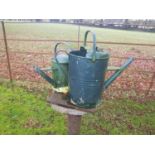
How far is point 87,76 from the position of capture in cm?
167

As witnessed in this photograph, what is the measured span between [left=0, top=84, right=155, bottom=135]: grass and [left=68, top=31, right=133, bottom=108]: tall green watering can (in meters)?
0.90

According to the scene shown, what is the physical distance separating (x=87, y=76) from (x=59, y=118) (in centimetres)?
131

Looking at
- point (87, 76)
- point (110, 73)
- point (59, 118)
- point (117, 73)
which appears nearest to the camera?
point (87, 76)

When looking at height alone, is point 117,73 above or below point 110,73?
above

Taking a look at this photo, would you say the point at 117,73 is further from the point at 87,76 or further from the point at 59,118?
the point at 59,118

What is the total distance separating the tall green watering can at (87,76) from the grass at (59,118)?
904mm

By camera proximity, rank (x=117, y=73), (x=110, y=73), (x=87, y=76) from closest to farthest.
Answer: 1. (x=87, y=76)
2. (x=117, y=73)
3. (x=110, y=73)

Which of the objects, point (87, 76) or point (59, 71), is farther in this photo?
point (59, 71)

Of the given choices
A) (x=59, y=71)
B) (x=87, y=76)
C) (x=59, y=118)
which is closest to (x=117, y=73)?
(x=87, y=76)

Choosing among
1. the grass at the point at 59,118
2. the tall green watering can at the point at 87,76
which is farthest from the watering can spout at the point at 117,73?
the grass at the point at 59,118

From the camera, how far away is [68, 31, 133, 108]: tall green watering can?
163 cm

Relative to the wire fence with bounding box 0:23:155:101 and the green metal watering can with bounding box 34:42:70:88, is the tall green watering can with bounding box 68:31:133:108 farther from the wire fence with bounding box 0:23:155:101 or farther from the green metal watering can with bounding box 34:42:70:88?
the wire fence with bounding box 0:23:155:101

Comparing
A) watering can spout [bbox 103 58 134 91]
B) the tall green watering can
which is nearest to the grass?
watering can spout [bbox 103 58 134 91]

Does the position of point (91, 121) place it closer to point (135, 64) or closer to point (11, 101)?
point (11, 101)
